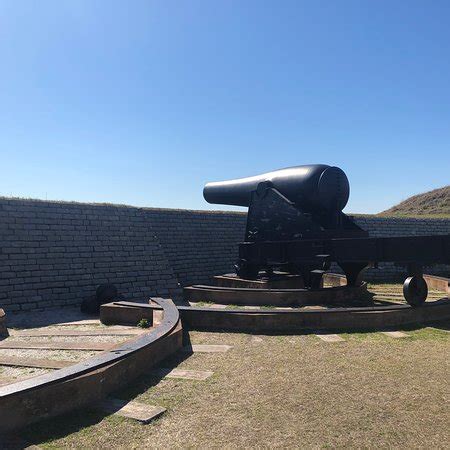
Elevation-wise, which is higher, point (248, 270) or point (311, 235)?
point (311, 235)

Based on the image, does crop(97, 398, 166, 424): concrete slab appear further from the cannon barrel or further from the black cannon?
the cannon barrel

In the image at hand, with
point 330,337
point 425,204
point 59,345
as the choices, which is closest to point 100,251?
point 59,345

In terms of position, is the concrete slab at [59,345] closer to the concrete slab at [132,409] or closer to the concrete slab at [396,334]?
the concrete slab at [132,409]

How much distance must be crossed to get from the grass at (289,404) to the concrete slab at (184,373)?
3.8 inches

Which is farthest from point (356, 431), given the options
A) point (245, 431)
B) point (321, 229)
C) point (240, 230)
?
point (240, 230)

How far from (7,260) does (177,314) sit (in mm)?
4655

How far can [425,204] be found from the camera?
37.2 meters

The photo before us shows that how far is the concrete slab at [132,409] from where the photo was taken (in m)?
3.31

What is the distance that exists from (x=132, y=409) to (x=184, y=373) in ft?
3.40

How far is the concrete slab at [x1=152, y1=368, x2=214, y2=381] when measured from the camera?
4312 mm

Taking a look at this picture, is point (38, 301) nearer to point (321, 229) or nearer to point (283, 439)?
point (321, 229)

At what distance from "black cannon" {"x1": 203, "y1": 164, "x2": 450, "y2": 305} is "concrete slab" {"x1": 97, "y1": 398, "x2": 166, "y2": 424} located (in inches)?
208

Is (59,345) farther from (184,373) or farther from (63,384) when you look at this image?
(63,384)

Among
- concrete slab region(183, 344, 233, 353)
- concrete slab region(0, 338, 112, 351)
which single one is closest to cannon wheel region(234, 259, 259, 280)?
concrete slab region(183, 344, 233, 353)
